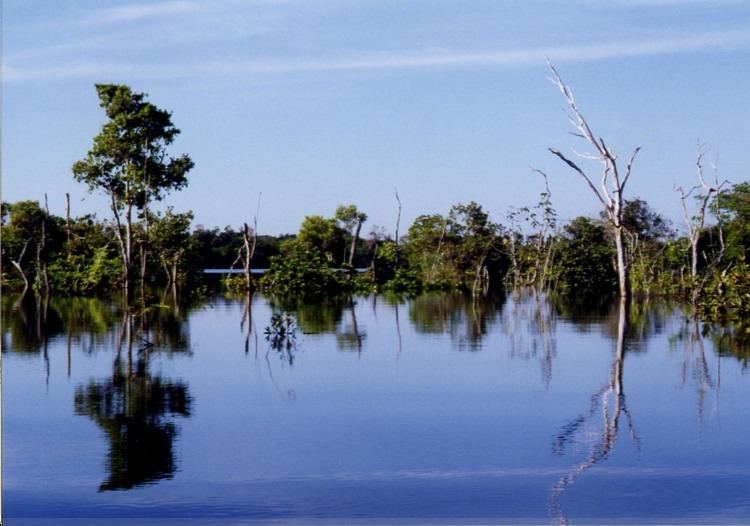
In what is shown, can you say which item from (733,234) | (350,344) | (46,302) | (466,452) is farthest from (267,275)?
(466,452)

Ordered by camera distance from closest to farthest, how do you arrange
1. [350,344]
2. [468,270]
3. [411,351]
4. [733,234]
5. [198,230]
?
[411,351], [350,344], [733,234], [468,270], [198,230]

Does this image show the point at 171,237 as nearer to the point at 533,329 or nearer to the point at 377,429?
the point at 533,329

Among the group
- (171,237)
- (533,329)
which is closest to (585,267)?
(171,237)

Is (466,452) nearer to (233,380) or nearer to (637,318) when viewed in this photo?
(233,380)

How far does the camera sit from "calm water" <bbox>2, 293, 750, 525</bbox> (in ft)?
17.0

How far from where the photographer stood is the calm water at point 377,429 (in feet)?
17.0

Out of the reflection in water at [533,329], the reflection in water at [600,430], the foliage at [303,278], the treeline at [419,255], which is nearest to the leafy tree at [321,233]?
the treeline at [419,255]

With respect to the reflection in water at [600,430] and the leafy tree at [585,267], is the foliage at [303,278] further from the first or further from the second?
the reflection in water at [600,430]

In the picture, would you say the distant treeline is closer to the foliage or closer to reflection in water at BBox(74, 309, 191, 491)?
the foliage

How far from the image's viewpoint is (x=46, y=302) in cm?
2436

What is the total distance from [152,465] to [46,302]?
19.3 meters

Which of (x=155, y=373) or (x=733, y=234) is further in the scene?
(x=733, y=234)

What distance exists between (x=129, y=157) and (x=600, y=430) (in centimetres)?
2293

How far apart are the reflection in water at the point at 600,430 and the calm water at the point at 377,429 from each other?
0.06 feet
